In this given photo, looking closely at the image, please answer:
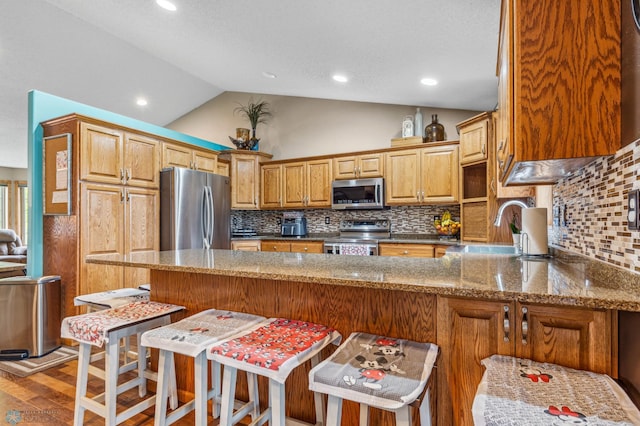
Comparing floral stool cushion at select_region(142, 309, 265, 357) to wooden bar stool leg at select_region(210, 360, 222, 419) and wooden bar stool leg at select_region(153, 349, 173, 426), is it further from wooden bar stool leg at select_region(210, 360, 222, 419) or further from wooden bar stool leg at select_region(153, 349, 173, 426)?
wooden bar stool leg at select_region(210, 360, 222, 419)

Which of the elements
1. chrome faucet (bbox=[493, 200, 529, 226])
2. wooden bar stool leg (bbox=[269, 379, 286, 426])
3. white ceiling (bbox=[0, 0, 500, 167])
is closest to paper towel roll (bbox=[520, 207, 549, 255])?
chrome faucet (bbox=[493, 200, 529, 226])

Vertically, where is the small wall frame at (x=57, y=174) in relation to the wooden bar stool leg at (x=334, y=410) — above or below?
above

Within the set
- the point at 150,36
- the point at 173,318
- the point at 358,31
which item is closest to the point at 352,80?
the point at 358,31

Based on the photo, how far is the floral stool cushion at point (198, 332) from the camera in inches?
52.0

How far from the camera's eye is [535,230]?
1.86 meters

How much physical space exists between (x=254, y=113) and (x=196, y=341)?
444 cm

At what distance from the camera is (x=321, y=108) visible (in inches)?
196

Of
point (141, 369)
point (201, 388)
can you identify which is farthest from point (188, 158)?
point (201, 388)

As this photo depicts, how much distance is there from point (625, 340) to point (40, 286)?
377cm

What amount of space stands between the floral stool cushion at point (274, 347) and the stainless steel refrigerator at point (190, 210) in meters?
2.54

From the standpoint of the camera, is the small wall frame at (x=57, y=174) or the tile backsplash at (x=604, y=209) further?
the small wall frame at (x=57, y=174)

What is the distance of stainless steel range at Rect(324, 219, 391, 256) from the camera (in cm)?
396

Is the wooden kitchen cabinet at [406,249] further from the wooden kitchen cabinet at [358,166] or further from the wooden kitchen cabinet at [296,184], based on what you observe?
the wooden kitchen cabinet at [296,184]

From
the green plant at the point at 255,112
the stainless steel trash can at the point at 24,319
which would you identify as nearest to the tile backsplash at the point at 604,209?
the stainless steel trash can at the point at 24,319
